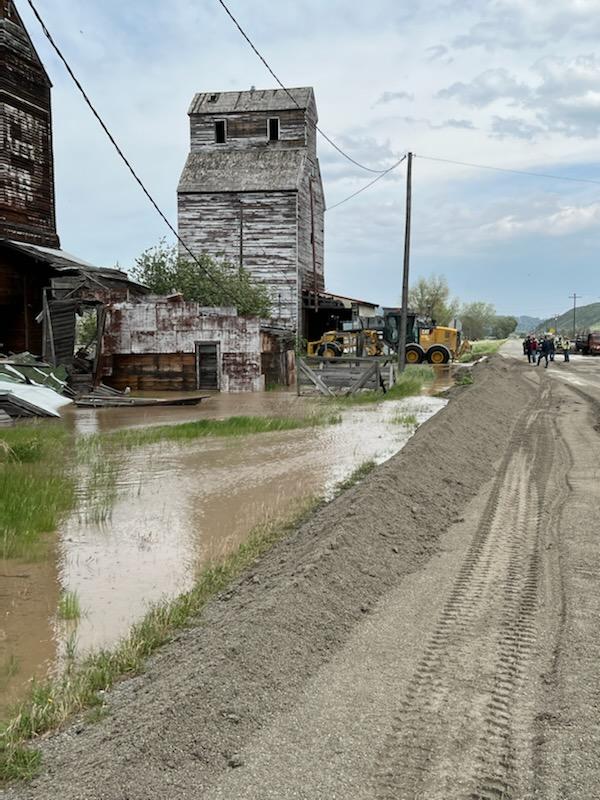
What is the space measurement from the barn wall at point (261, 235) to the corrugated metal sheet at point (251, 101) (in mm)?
5580

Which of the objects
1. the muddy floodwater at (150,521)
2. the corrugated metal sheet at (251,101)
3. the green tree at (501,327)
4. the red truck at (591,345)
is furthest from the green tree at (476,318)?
the muddy floodwater at (150,521)

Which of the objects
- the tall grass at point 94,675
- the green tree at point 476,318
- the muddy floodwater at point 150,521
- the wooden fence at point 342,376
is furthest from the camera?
the green tree at point 476,318

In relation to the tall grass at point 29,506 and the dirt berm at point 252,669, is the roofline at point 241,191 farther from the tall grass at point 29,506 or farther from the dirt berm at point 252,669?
the dirt berm at point 252,669

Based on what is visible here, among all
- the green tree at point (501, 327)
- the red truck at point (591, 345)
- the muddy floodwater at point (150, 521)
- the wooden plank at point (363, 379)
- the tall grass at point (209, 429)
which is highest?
the green tree at point (501, 327)

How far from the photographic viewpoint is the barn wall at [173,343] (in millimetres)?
27703

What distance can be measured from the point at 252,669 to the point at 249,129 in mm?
43364

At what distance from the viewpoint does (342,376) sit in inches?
984

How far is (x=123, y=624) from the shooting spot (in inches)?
225

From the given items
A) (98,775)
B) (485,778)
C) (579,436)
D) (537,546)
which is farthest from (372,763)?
(579,436)

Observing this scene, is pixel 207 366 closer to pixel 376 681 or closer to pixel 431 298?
pixel 376 681

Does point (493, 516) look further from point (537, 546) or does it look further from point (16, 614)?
point (16, 614)

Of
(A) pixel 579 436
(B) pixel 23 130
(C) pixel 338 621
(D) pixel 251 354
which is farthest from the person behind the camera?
(B) pixel 23 130

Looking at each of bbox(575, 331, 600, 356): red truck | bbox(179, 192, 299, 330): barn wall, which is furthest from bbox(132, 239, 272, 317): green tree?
bbox(575, 331, 600, 356): red truck

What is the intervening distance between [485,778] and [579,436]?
13.0m
